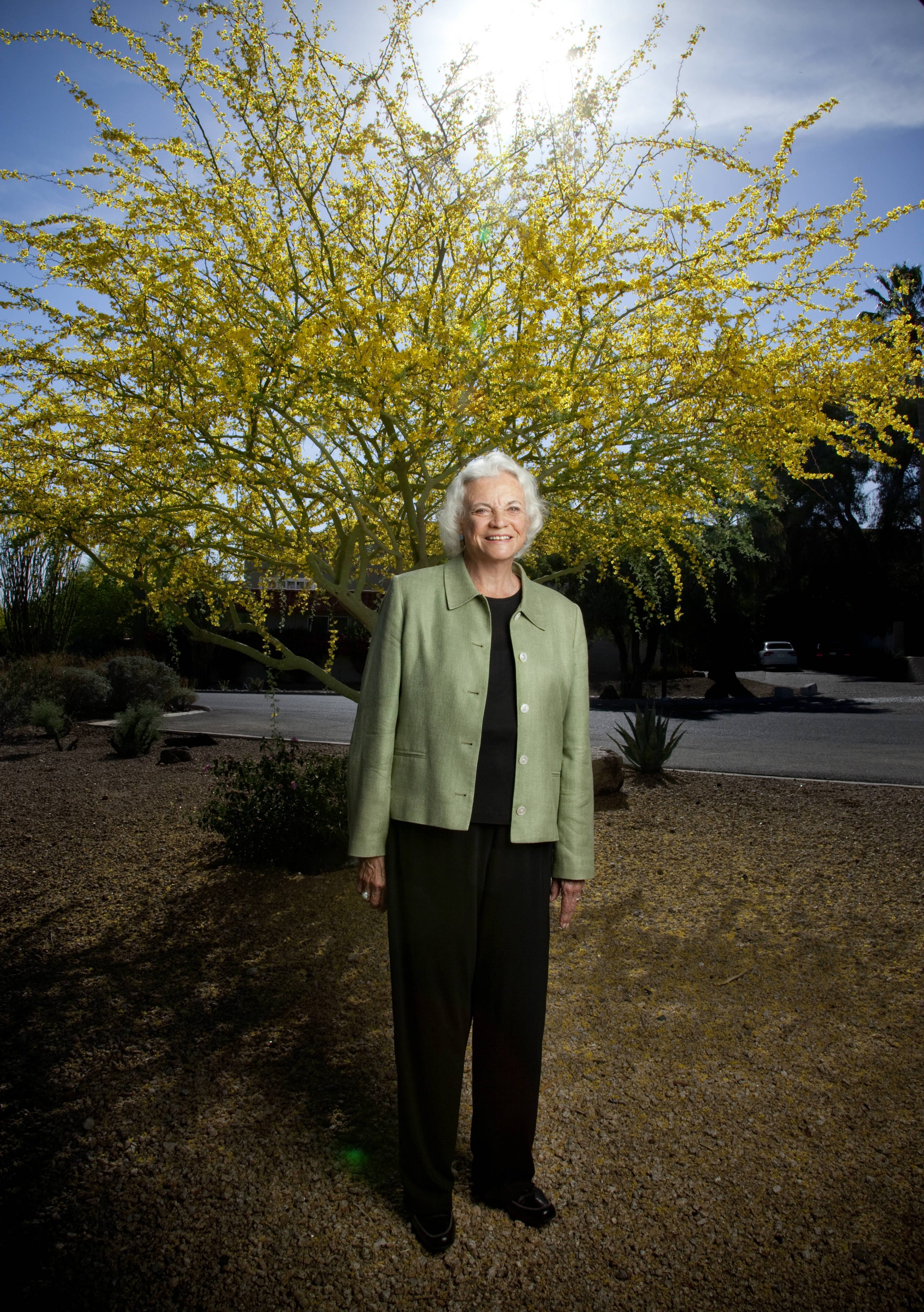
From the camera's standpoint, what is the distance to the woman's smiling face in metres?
2.35

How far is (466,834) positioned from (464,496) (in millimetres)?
953

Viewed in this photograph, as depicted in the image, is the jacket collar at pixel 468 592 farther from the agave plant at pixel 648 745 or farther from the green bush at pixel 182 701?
the green bush at pixel 182 701

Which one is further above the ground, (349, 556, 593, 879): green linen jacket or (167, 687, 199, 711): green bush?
(349, 556, 593, 879): green linen jacket

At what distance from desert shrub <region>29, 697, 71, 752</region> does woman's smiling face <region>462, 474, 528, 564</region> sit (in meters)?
11.7

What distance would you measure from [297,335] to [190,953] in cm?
312

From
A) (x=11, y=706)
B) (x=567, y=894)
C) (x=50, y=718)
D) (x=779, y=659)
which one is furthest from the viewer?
(x=779, y=659)

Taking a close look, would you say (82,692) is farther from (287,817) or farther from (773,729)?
(773,729)

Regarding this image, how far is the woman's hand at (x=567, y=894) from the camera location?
2506 mm

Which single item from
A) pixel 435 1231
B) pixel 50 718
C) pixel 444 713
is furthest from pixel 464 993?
pixel 50 718

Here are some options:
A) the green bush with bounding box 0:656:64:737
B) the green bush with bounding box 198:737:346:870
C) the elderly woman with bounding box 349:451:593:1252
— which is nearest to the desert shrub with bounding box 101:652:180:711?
the green bush with bounding box 0:656:64:737

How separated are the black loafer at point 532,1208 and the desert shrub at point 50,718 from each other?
11652mm

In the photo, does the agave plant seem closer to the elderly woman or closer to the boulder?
the boulder

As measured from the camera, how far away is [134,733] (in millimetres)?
11070

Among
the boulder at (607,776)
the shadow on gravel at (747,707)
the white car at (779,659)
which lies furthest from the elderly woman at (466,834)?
the white car at (779,659)
